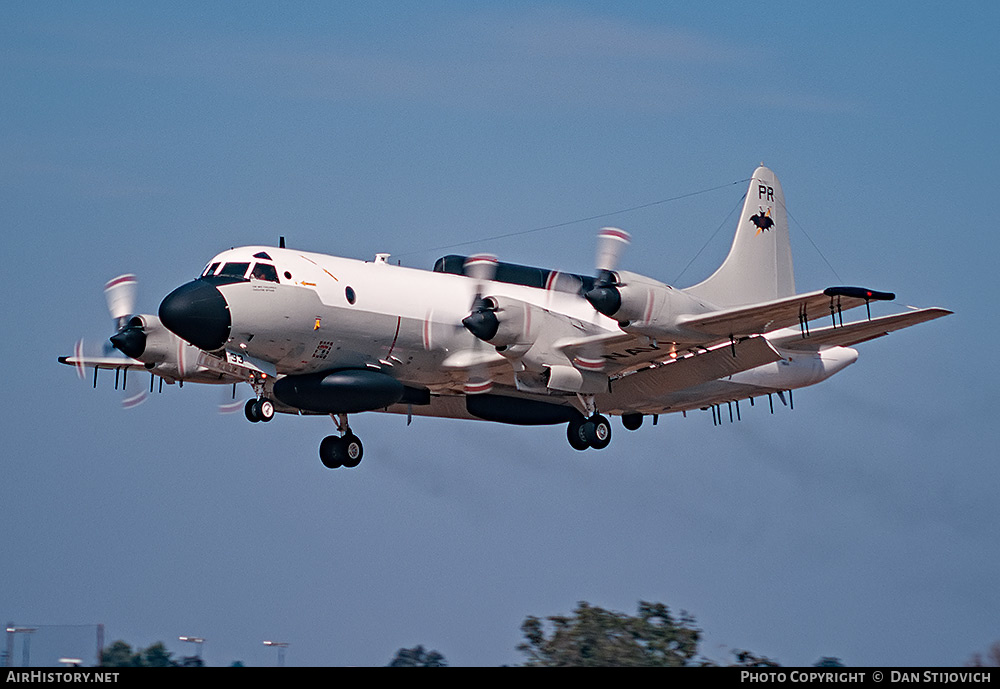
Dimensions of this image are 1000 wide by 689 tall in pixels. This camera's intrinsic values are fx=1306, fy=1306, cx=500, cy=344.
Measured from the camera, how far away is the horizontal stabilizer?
2358 cm

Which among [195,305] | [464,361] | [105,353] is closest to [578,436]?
[464,361]

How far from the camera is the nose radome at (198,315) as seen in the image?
69.5ft

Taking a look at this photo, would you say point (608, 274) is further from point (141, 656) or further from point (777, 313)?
point (141, 656)

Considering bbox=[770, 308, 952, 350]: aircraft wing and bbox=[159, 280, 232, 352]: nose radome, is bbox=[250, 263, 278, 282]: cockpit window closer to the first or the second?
bbox=[159, 280, 232, 352]: nose radome

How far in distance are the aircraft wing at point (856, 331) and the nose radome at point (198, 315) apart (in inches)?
400

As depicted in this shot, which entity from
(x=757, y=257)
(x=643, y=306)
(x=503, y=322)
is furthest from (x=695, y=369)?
(x=757, y=257)

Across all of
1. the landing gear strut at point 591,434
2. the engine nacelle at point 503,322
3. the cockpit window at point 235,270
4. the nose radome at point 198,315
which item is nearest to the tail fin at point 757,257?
the landing gear strut at point 591,434

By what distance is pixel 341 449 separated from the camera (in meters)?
25.2

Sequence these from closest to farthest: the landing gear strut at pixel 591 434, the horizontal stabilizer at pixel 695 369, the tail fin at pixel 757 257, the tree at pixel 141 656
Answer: the tree at pixel 141 656, the horizontal stabilizer at pixel 695 369, the landing gear strut at pixel 591 434, the tail fin at pixel 757 257

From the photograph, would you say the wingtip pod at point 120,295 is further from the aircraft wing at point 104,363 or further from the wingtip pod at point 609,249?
the wingtip pod at point 609,249

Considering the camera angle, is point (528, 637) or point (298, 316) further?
point (528, 637)

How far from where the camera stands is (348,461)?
82.9ft
